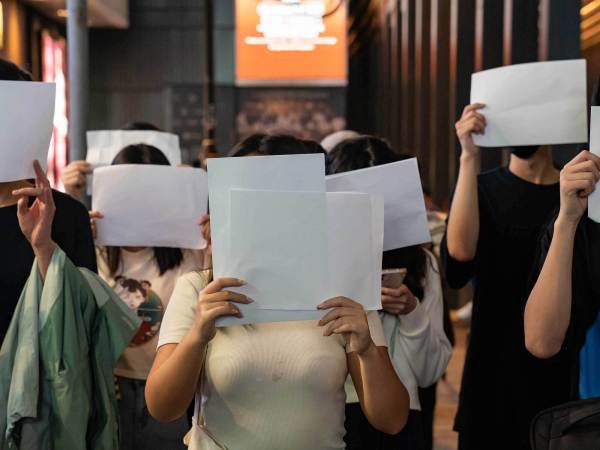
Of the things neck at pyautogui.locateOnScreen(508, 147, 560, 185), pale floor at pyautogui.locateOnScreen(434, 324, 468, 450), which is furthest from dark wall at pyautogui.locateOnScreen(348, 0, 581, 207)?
pale floor at pyautogui.locateOnScreen(434, 324, 468, 450)

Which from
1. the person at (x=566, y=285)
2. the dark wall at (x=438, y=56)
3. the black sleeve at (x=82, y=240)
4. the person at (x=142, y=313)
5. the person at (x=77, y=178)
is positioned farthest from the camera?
the dark wall at (x=438, y=56)

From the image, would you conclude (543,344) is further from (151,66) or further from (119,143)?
(151,66)

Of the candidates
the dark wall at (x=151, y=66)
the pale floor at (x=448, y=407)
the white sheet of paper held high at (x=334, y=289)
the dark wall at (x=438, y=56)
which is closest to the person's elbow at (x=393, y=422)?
the white sheet of paper held high at (x=334, y=289)

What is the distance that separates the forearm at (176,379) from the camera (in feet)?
6.27

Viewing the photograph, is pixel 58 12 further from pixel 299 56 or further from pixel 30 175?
pixel 30 175

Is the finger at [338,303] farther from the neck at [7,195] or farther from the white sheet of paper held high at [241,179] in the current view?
the neck at [7,195]

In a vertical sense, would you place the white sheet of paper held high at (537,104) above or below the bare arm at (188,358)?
above

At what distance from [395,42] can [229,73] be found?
2.81m

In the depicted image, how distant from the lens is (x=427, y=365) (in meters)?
2.80

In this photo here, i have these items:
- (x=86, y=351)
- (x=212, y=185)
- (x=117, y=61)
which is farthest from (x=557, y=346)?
(x=117, y=61)

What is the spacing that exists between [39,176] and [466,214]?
1366 mm

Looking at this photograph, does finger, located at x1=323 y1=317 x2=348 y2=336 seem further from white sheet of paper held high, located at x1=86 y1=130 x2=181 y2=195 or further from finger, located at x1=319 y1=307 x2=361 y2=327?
white sheet of paper held high, located at x1=86 y1=130 x2=181 y2=195

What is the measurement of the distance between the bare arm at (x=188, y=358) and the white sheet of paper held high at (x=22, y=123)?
0.73m

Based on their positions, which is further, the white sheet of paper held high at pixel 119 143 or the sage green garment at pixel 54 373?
the white sheet of paper held high at pixel 119 143
